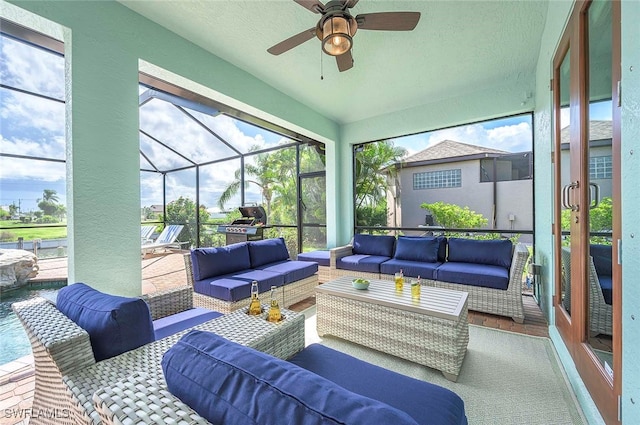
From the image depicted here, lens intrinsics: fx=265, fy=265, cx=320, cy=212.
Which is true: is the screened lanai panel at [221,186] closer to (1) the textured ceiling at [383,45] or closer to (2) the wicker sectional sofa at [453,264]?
(1) the textured ceiling at [383,45]

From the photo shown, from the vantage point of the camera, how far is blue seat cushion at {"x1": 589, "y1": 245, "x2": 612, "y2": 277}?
1.41m

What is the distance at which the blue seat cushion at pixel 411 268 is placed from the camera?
353 cm

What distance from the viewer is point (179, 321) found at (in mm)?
1912

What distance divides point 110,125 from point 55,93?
1774mm

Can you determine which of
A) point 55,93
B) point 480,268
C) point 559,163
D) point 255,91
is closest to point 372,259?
point 480,268

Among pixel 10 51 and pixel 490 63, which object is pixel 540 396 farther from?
pixel 10 51

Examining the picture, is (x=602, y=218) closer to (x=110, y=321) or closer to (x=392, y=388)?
(x=392, y=388)

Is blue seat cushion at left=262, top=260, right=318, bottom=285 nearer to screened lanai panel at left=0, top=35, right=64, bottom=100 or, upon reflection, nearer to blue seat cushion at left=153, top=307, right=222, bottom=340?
blue seat cushion at left=153, top=307, right=222, bottom=340

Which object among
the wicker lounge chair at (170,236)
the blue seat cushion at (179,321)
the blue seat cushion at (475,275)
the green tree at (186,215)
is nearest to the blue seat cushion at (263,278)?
the blue seat cushion at (179,321)

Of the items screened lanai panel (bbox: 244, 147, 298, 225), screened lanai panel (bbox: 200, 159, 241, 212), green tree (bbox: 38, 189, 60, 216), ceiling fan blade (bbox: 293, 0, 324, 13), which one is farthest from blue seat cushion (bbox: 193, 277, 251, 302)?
screened lanai panel (bbox: 200, 159, 241, 212)

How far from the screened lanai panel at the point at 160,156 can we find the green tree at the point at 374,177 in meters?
4.60

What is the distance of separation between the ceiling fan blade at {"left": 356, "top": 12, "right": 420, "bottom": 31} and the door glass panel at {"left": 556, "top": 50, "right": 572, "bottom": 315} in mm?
1337

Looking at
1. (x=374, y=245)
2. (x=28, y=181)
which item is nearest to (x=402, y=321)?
(x=374, y=245)

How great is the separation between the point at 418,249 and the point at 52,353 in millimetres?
3870
